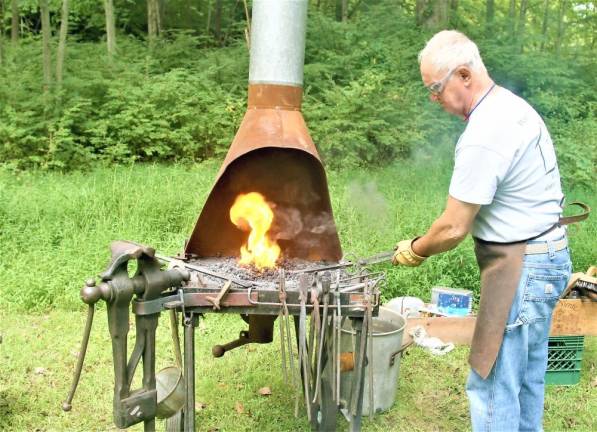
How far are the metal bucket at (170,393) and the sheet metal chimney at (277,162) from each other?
2.51 ft

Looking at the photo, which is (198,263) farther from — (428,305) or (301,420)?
(428,305)

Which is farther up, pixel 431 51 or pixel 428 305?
pixel 431 51

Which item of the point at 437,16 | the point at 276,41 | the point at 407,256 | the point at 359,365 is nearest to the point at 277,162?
the point at 276,41

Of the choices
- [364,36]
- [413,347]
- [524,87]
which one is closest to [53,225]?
[413,347]

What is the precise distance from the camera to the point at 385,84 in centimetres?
1034

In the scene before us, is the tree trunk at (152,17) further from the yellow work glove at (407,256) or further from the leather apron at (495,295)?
the leather apron at (495,295)

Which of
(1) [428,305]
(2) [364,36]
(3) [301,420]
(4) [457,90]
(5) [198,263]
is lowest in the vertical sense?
(3) [301,420]

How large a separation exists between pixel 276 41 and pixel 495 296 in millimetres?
1824

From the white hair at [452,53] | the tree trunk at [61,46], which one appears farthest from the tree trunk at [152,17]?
the white hair at [452,53]

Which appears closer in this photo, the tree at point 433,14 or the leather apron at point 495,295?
the leather apron at point 495,295

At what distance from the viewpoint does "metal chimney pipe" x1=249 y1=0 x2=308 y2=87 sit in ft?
11.3

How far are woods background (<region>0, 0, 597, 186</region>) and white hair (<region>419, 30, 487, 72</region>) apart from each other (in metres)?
6.33

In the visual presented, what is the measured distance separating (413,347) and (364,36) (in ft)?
26.9

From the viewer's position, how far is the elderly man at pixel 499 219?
94.1 inches
